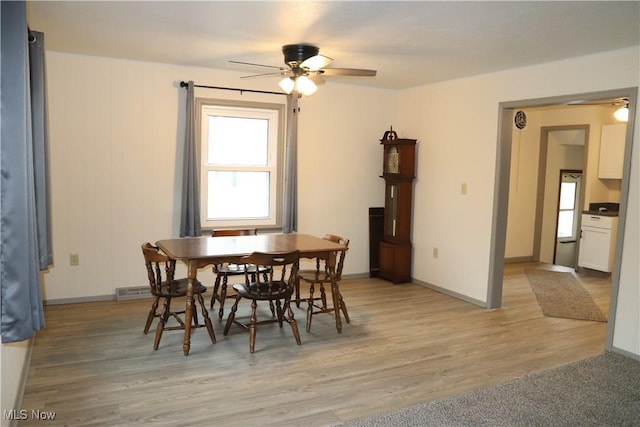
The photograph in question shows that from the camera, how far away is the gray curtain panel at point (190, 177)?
496cm

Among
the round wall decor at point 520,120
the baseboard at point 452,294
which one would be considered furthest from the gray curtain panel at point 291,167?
the round wall decor at point 520,120

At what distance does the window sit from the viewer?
5.26 meters

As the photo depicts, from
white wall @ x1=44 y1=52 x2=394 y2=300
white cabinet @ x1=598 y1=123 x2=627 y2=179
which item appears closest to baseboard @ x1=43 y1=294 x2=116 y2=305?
white wall @ x1=44 y1=52 x2=394 y2=300

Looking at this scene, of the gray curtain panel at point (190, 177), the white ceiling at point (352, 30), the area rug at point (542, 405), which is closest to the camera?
the area rug at point (542, 405)

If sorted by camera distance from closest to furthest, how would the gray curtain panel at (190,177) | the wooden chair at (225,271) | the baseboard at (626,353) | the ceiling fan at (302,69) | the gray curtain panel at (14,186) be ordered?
1. the gray curtain panel at (14,186)
2. the baseboard at (626,353)
3. the ceiling fan at (302,69)
4. the wooden chair at (225,271)
5. the gray curtain panel at (190,177)

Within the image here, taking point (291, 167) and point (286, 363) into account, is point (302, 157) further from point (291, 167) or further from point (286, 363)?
point (286, 363)

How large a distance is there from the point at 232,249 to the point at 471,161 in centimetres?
286

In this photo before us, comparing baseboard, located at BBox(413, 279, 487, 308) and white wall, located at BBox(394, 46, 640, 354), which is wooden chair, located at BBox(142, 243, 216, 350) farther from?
white wall, located at BBox(394, 46, 640, 354)

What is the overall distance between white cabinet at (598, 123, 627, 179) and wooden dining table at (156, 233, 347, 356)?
15.7 feet

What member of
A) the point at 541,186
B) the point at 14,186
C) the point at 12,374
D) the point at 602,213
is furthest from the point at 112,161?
the point at 602,213

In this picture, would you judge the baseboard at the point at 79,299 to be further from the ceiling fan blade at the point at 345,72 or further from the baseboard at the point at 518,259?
the baseboard at the point at 518,259

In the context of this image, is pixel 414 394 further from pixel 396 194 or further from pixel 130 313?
pixel 396 194

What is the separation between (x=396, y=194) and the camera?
5.96 meters

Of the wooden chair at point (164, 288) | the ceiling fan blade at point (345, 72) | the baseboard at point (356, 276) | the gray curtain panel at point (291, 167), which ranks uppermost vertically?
the ceiling fan blade at point (345, 72)
